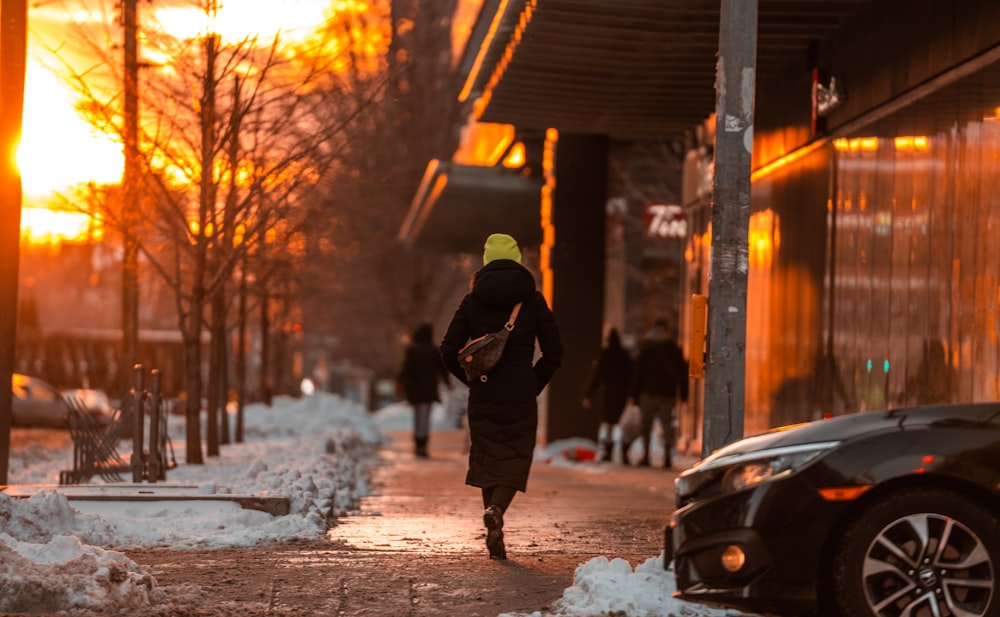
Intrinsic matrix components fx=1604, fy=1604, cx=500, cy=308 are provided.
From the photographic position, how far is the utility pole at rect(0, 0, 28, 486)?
39.5 ft

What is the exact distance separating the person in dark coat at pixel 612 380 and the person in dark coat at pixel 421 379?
2.52 metres

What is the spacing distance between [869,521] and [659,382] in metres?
13.1

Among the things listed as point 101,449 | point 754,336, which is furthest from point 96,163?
point 754,336

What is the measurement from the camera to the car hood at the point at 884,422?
599 centimetres

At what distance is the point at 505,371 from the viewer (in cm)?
912

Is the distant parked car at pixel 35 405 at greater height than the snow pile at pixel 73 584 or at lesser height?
lesser

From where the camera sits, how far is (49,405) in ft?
120

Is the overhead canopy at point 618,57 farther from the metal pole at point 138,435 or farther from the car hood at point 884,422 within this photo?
the car hood at point 884,422

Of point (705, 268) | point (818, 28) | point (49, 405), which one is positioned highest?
point (818, 28)

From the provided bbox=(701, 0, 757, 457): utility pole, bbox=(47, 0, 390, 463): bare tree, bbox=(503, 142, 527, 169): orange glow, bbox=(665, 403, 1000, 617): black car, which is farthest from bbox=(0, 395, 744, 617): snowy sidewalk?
bbox=(503, 142, 527, 169): orange glow

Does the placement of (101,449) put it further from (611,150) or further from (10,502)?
(611,150)

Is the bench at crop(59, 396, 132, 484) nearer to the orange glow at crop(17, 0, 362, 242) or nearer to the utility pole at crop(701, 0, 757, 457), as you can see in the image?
the orange glow at crop(17, 0, 362, 242)

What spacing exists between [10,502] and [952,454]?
5.35 m

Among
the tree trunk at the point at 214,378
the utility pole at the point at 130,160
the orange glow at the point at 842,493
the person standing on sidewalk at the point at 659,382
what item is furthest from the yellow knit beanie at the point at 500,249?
the person standing on sidewalk at the point at 659,382
